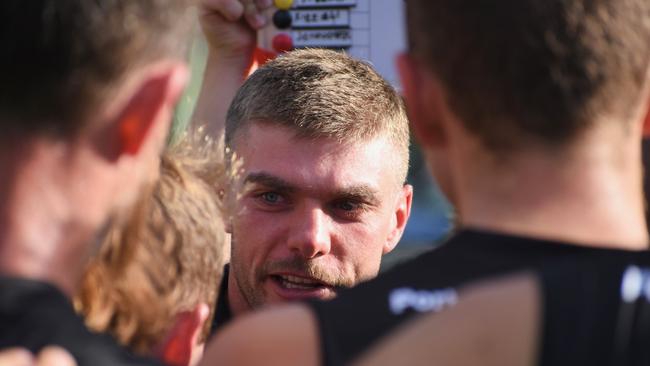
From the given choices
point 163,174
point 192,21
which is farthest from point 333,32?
point 192,21

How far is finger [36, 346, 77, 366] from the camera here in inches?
53.7

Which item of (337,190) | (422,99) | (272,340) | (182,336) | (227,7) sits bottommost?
(337,190)

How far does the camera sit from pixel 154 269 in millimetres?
1766

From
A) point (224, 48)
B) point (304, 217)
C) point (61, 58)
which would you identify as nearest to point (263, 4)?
point (224, 48)

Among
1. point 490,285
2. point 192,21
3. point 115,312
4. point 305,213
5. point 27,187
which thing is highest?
point 192,21

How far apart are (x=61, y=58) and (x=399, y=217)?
227cm

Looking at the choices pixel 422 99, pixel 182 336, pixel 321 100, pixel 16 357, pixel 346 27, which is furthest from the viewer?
pixel 346 27

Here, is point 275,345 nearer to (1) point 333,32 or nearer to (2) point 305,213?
(2) point 305,213

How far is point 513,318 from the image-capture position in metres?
1.48

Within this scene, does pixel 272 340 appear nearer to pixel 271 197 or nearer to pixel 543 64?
pixel 543 64

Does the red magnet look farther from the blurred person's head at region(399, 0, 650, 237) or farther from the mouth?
the blurred person's head at region(399, 0, 650, 237)

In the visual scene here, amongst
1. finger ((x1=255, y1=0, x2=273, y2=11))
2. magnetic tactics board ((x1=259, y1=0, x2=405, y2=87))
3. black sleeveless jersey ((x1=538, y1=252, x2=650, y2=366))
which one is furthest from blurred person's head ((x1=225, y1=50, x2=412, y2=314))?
black sleeveless jersey ((x1=538, y1=252, x2=650, y2=366))

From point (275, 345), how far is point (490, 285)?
1.01 ft

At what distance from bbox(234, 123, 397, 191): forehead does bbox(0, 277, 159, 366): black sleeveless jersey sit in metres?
1.77
